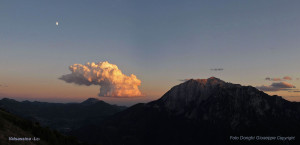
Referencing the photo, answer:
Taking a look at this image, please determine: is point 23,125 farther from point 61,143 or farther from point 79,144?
point 79,144

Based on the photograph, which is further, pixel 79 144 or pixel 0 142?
pixel 79 144

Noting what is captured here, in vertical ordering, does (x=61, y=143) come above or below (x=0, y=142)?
below

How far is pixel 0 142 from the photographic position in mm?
45000

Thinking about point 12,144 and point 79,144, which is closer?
point 12,144

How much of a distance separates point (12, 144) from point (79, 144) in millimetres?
36979

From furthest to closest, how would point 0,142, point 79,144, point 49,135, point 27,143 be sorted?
point 79,144 < point 49,135 < point 27,143 < point 0,142

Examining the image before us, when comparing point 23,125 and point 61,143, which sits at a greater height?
point 23,125

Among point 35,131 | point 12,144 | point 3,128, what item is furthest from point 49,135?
point 12,144

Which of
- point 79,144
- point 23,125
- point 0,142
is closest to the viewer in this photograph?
point 0,142

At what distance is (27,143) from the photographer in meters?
51.2

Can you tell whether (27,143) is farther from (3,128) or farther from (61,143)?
(61,143)

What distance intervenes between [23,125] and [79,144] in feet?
80.5

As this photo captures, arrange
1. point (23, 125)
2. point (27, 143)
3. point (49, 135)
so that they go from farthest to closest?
point (49, 135) → point (23, 125) → point (27, 143)

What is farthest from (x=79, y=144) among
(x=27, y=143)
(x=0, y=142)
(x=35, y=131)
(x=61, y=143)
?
(x=0, y=142)
